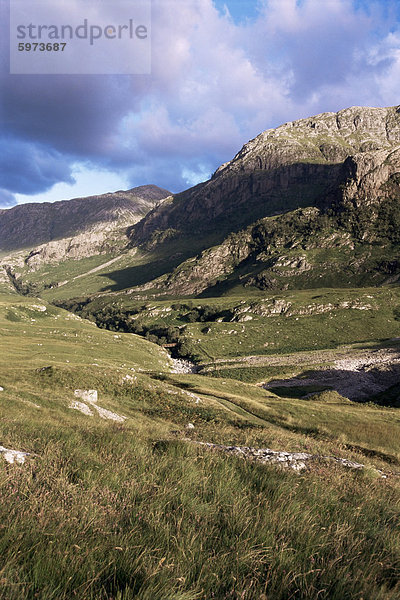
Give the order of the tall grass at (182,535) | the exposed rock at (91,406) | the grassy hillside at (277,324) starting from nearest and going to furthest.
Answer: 1. the tall grass at (182,535)
2. the exposed rock at (91,406)
3. the grassy hillside at (277,324)

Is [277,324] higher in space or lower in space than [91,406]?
lower

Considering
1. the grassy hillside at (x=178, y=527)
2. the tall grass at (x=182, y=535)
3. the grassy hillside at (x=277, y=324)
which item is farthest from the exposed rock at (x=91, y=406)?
the grassy hillside at (x=277, y=324)

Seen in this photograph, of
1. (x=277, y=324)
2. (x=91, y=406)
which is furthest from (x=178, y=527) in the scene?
(x=277, y=324)

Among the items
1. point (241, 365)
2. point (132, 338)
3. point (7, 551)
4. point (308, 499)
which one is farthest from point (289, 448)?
point (132, 338)

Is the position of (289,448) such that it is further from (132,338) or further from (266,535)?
(132,338)

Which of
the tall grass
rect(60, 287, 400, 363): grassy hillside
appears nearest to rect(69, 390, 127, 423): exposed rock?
the tall grass

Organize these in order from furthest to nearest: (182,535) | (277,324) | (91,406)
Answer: (277,324) → (91,406) → (182,535)

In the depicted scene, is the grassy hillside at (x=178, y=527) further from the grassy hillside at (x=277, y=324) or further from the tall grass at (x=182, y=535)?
the grassy hillside at (x=277, y=324)

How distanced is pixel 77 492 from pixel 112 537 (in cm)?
143

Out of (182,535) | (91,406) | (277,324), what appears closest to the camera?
(182,535)

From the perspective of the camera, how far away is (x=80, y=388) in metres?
30.5

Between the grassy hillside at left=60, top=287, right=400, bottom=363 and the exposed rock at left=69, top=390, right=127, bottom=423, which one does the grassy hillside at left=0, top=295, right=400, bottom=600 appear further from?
the grassy hillside at left=60, top=287, right=400, bottom=363

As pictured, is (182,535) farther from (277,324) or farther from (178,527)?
(277,324)

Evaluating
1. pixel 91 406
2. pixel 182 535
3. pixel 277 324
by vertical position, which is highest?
pixel 182 535
